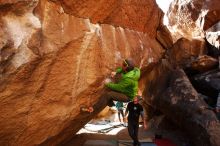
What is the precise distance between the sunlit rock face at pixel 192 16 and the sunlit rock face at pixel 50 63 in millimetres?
7224

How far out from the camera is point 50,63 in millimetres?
5773

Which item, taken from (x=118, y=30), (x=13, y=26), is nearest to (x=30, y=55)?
(x=13, y=26)

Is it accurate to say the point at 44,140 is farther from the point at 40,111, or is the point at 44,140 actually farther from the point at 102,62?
the point at 102,62

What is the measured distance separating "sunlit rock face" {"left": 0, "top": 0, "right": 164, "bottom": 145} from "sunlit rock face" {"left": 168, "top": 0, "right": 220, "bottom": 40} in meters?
7.22

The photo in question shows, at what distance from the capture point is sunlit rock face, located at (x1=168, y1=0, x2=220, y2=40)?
15.0 meters

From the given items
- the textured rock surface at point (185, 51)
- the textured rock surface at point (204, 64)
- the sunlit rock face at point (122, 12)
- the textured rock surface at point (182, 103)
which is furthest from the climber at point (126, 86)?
the textured rock surface at point (204, 64)

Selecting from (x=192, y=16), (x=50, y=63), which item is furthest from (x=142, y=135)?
(x=192, y=16)

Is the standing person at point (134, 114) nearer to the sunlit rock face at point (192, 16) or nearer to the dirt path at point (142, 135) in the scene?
the dirt path at point (142, 135)

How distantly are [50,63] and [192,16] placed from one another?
12640 mm

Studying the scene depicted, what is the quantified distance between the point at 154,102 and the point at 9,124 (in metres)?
7.69

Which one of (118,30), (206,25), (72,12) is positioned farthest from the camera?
(206,25)

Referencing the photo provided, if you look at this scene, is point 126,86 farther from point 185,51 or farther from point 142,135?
point 185,51

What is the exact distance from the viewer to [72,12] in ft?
20.9

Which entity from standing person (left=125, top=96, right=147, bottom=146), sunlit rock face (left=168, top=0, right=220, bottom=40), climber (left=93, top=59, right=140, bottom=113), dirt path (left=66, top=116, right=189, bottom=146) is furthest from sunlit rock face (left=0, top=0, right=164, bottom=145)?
sunlit rock face (left=168, top=0, right=220, bottom=40)
